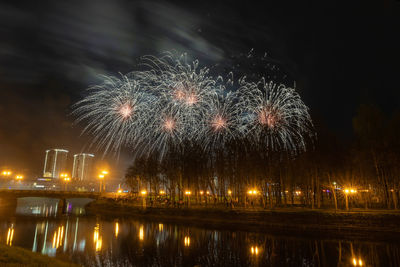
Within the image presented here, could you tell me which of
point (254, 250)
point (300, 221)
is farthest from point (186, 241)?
point (300, 221)

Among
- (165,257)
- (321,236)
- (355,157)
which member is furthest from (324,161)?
(165,257)

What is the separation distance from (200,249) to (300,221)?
1996 cm

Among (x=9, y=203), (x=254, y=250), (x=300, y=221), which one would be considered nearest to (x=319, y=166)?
(x=300, y=221)

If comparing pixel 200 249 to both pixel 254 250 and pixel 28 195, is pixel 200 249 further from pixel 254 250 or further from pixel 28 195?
pixel 28 195

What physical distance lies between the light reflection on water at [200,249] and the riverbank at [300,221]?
4.48 meters

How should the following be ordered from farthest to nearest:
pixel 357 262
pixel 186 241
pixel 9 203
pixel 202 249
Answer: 1. pixel 9 203
2. pixel 186 241
3. pixel 202 249
4. pixel 357 262

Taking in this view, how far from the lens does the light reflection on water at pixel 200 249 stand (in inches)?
1117

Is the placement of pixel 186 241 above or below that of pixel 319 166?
below

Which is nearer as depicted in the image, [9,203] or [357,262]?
[357,262]

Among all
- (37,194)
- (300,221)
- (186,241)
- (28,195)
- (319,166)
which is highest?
(319,166)

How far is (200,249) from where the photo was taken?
34219 mm

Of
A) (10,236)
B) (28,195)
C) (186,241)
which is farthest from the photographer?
(28,195)

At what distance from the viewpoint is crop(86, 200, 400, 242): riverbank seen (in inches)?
1549

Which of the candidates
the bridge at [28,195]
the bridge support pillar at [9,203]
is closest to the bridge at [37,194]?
the bridge at [28,195]
